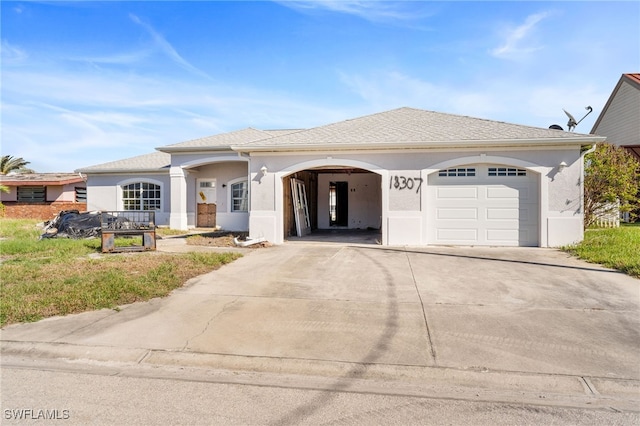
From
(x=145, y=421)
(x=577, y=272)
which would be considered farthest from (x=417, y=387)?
(x=577, y=272)

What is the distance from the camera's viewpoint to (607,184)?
13281 mm

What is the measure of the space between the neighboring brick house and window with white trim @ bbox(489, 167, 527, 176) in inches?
1001

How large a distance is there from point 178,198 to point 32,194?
1659 centimetres

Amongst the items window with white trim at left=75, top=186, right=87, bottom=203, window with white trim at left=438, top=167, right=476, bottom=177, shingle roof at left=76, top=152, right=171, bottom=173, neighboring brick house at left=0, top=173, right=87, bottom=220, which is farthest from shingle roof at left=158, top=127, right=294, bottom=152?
window with white trim at left=75, top=186, right=87, bottom=203

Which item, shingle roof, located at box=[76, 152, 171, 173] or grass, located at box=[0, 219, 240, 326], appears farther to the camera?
shingle roof, located at box=[76, 152, 171, 173]

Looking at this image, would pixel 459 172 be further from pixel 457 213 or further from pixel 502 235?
pixel 502 235

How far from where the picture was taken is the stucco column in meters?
17.5

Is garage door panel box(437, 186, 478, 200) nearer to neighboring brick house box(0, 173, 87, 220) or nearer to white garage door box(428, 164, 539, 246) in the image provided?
white garage door box(428, 164, 539, 246)

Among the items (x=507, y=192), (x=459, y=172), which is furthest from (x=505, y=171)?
(x=459, y=172)

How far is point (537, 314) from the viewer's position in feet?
17.9

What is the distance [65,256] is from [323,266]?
681 centimetres

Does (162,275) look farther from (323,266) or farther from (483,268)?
(483,268)

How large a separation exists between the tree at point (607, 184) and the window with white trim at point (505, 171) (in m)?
3.60

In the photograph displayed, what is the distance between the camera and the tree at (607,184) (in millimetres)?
13125
